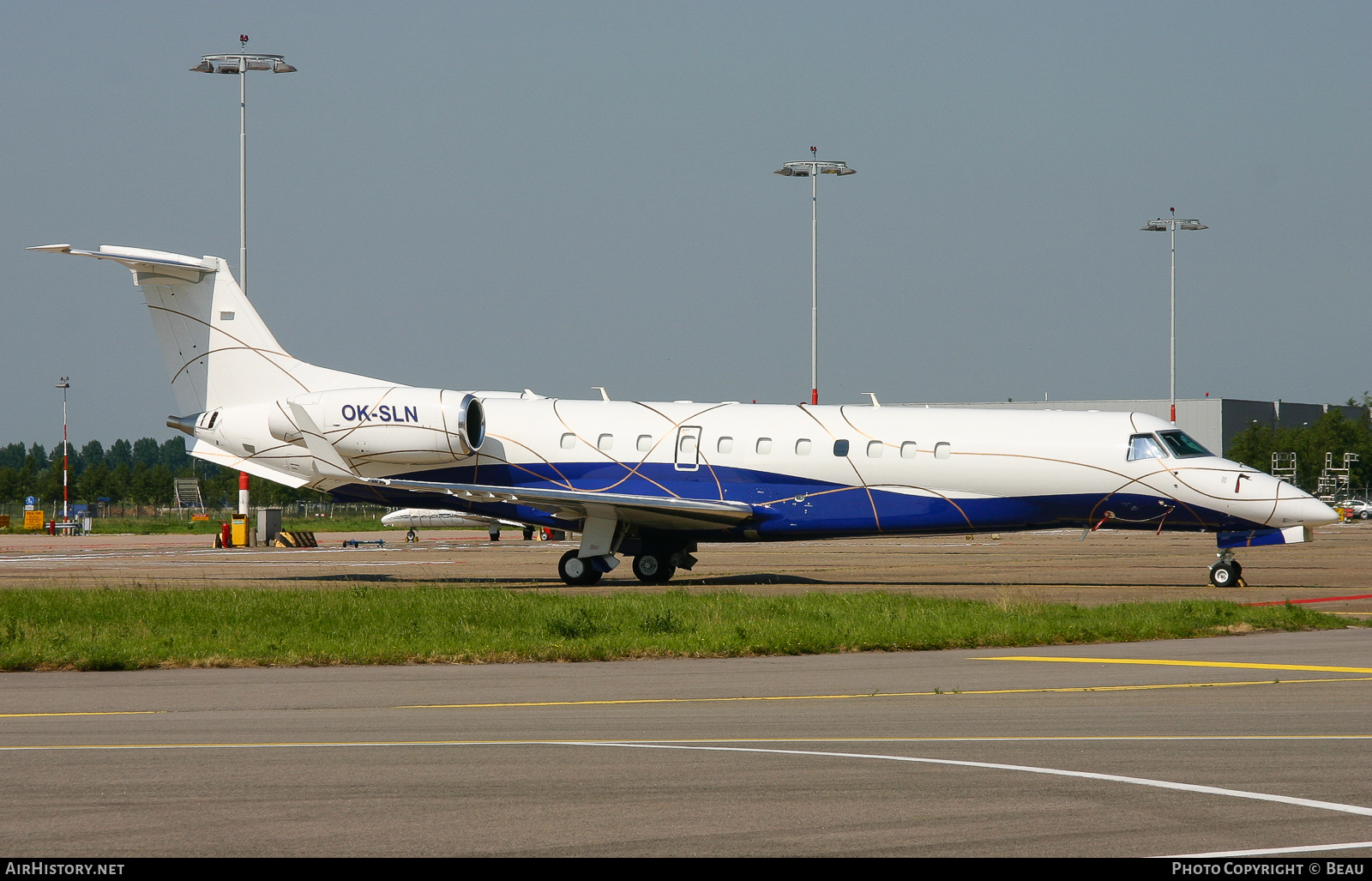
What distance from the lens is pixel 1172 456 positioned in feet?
79.3

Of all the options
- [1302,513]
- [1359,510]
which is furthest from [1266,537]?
[1359,510]

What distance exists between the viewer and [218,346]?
28125mm

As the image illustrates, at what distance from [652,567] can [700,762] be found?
63.5 feet

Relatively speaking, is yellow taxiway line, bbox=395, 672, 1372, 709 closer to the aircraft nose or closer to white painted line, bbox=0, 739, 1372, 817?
white painted line, bbox=0, 739, 1372, 817

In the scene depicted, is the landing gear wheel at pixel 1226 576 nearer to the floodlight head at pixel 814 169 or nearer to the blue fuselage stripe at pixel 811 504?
the blue fuselage stripe at pixel 811 504

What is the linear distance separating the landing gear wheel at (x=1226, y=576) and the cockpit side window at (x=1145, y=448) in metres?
2.32

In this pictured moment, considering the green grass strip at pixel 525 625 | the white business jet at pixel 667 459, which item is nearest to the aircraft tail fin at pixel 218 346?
the white business jet at pixel 667 459

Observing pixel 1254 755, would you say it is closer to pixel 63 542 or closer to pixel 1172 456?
pixel 1172 456

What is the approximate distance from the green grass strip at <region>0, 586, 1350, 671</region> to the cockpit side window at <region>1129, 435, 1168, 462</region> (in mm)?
5572

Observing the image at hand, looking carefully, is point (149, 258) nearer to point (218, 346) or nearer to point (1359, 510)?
point (218, 346)

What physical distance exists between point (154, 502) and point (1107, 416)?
127 meters
